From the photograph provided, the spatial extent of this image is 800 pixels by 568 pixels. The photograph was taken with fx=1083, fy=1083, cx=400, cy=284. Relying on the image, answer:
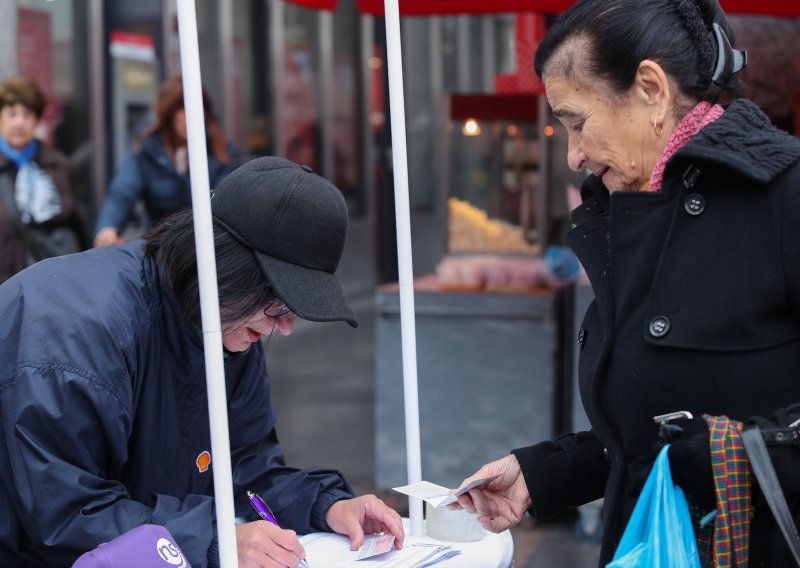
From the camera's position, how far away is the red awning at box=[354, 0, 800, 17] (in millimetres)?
3639

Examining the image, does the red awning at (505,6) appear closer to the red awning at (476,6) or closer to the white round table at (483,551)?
the red awning at (476,6)

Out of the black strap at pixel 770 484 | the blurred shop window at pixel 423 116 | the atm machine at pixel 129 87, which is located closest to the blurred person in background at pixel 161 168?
the atm machine at pixel 129 87

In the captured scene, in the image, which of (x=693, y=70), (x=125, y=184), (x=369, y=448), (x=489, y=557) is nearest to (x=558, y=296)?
(x=369, y=448)

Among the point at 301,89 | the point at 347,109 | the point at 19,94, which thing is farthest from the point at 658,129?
the point at 347,109

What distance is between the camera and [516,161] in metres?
5.07

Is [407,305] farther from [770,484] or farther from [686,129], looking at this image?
[770,484]

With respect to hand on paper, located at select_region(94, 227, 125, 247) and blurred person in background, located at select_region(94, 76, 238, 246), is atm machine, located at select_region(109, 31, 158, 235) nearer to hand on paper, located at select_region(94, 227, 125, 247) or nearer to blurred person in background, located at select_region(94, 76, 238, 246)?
blurred person in background, located at select_region(94, 76, 238, 246)

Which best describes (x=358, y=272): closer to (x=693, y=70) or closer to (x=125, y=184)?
(x=125, y=184)

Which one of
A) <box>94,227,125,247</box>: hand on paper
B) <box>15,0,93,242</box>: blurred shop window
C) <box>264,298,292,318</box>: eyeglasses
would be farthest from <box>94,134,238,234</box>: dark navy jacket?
<box>264,298,292,318</box>: eyeglasses

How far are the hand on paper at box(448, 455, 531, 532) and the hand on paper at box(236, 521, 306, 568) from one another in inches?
13.8

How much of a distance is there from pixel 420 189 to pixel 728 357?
9.97 meters

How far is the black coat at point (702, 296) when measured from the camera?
1.52 metres

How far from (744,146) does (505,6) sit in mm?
2496

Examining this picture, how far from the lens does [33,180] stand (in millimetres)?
5012
